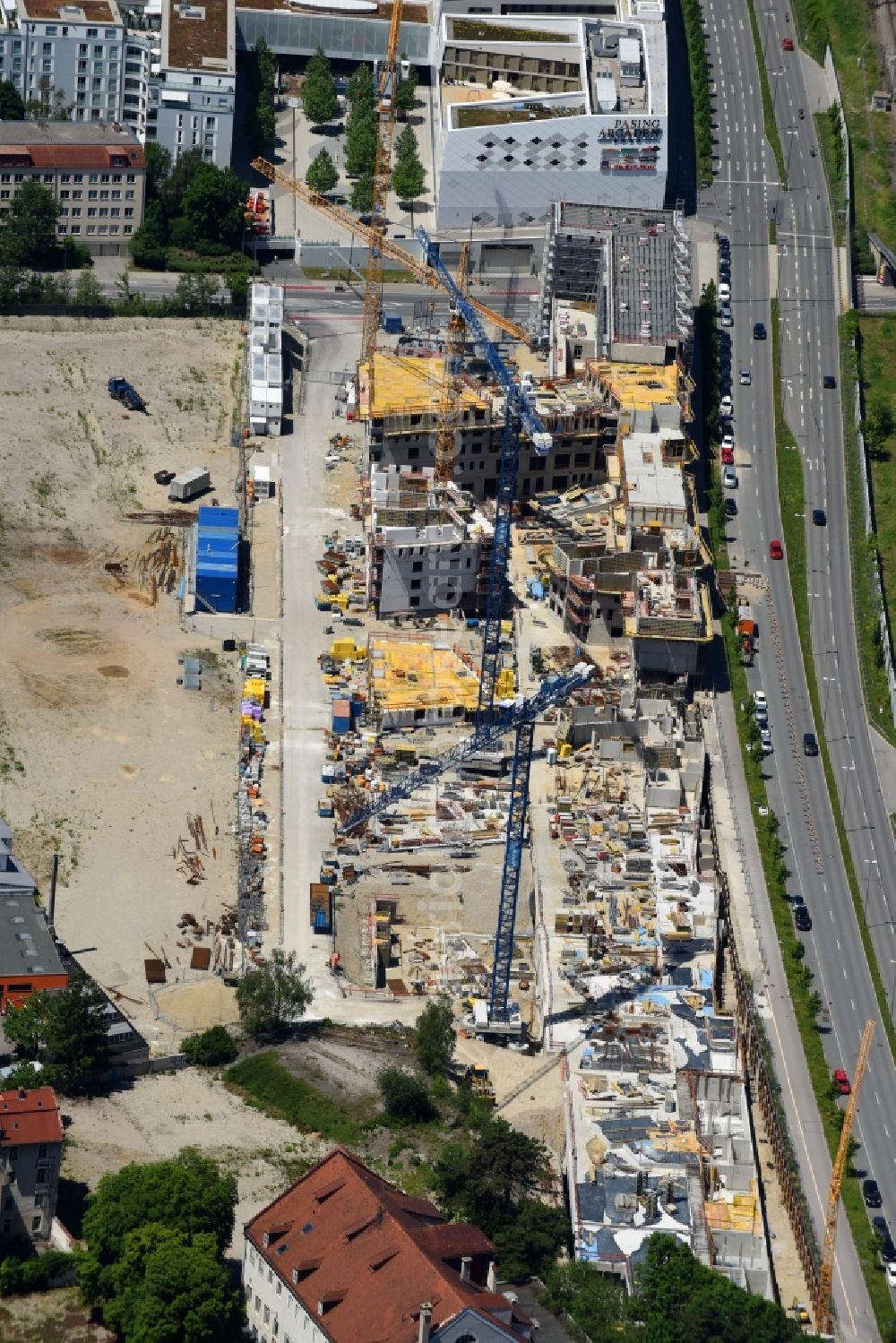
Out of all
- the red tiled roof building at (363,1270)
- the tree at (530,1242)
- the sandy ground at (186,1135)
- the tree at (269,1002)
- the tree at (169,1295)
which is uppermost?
the red tiled roof building at (363,1270)

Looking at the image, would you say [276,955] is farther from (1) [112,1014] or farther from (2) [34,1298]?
(2) [34,1298]

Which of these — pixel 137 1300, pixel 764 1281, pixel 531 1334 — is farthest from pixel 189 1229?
pixel 764 1281

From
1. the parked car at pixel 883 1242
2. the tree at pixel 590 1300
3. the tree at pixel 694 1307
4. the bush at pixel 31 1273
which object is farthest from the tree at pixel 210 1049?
the parked car at pixel 883 1242

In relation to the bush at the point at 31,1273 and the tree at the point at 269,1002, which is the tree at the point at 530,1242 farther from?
the bush at the point at 31,1273

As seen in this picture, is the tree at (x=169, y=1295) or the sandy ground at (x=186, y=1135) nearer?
the tree at (x=169, y=1295)

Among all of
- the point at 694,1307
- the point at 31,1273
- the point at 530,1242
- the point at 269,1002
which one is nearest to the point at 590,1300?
the point at 694,1307
